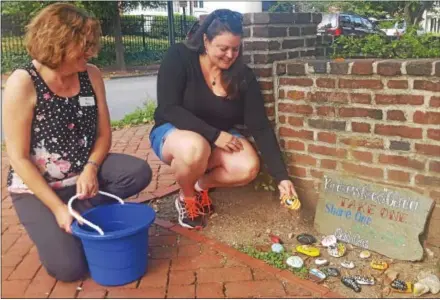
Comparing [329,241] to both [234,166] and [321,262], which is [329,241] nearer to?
[321,262]

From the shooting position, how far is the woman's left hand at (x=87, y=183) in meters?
2.40

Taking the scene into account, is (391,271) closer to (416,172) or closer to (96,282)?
(416,172)

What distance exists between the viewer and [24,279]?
2.43 m

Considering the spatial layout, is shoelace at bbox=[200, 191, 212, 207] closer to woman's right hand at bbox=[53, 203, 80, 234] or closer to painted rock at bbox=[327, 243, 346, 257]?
painted rock at bbox=[327, 243, 346, 257]

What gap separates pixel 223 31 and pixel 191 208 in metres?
1.06

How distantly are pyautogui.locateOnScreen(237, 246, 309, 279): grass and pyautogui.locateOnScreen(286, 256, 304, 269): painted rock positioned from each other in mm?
16

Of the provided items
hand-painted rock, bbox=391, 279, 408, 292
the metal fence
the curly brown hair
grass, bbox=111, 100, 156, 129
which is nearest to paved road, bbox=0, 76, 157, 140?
grass, bbox=111, 100, 156, 129

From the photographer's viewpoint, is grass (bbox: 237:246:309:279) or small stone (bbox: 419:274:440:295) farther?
grass (bbox: 237:246:309:279)

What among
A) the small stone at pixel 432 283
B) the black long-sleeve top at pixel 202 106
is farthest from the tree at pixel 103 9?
the small stone at pixel 432 283

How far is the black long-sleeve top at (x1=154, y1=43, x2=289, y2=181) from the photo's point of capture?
9.14 feet

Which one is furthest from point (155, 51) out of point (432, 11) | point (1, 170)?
point (1, 170)

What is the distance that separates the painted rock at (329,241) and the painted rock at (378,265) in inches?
10.7

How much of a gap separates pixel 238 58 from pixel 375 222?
3.92 ft

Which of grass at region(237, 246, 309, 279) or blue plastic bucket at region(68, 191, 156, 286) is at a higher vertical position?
blue plastic bucket at region(68, 191, 156, 286)
